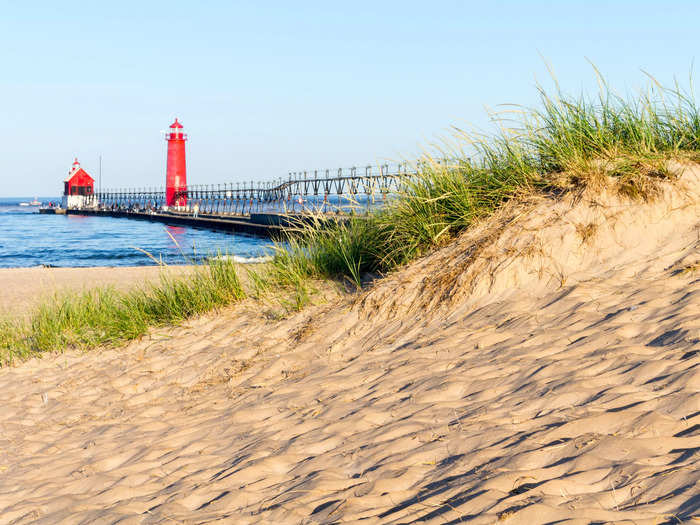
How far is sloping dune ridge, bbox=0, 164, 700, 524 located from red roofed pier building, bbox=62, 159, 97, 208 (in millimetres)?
90190

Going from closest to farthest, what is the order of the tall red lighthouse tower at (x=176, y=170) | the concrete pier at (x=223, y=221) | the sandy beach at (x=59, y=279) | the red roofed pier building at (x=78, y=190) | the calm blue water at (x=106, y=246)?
the sandy beach at (x=59, y=279) < the calm blue water at (x=106, y=246) < the concrete pier at (x=223, y=221) < the tall red lighthouse tower at (x=176, y=170) < the red roofed pier building at (x=78, y=190)

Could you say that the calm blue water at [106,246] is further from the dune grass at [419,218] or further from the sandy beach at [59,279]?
the dune grass at [419,218]

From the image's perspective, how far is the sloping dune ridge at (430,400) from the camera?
2.57 metres

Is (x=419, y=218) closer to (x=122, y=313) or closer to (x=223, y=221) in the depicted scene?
(x=122, y=313)

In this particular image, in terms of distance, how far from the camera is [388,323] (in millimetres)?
5516

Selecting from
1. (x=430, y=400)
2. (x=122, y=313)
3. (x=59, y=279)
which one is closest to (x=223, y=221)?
(x=59, y=279)

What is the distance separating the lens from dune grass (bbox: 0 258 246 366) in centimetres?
744

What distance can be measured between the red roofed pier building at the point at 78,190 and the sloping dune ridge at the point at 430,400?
296ft

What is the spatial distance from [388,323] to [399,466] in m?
2.64

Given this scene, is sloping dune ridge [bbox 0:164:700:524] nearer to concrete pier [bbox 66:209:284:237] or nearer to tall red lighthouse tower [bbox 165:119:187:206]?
concrete pier [bbox 66:209:284:237]

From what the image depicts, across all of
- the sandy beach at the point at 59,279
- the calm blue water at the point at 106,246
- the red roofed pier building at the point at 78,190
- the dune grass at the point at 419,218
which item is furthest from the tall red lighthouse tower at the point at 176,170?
the dune grass at the point at 419,218

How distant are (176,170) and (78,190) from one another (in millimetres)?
35645

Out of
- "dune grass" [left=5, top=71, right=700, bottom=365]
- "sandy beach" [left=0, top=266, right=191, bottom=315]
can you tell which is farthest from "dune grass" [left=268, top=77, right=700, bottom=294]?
"sandy beach" [left=0, top=266, right=191, bottom=315]

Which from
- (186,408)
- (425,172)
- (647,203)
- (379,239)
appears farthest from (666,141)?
(186,408)
